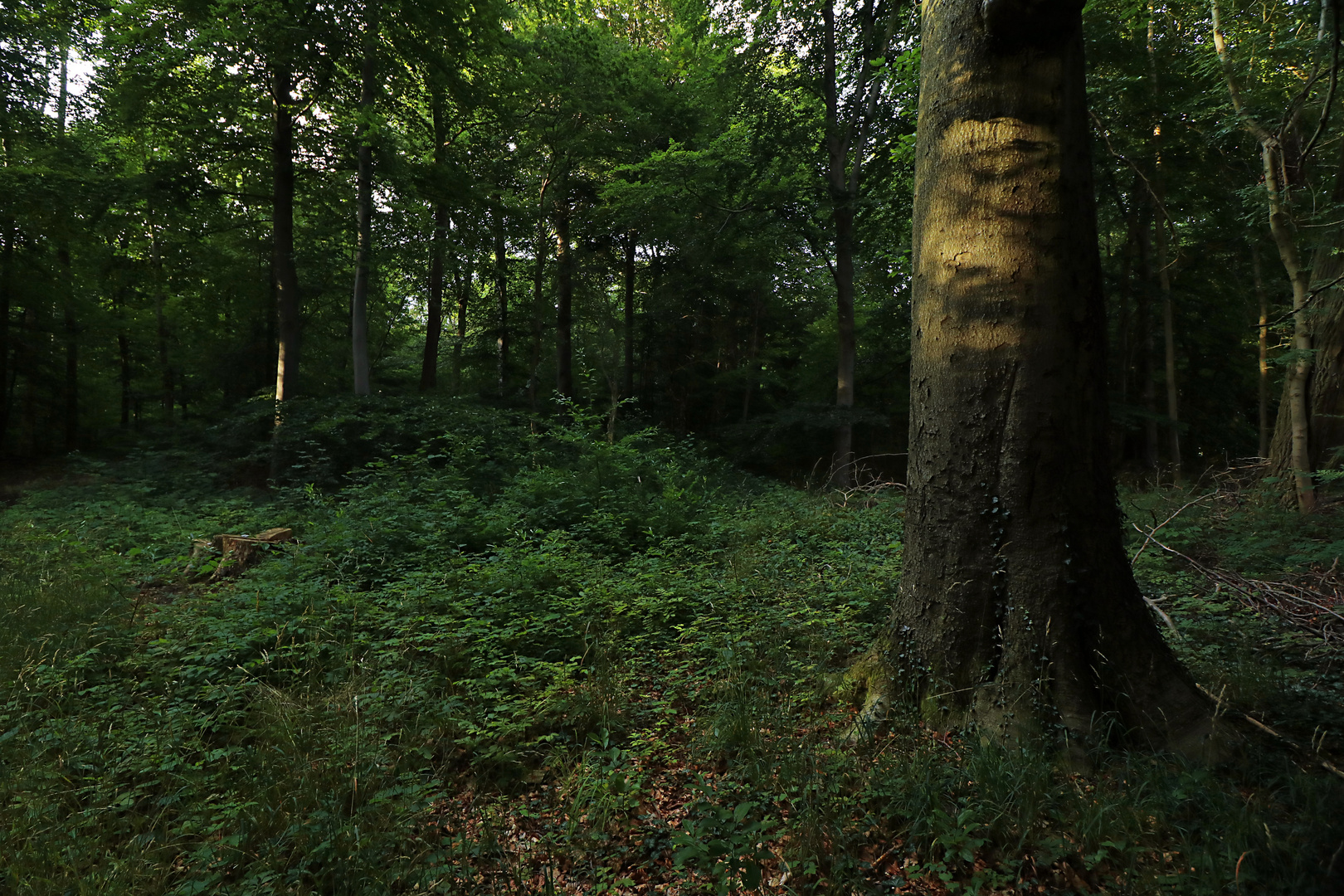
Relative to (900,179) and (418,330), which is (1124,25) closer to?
(900,179)

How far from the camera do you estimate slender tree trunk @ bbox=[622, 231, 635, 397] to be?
1808 cm

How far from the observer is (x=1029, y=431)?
2.59 meters

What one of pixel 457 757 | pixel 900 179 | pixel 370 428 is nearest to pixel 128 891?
pixel 457 757

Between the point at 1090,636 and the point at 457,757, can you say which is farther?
the point at 457,757

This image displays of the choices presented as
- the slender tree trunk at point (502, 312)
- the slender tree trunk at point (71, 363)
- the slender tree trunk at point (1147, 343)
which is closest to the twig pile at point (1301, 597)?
the slender tree trunk at point (1147, 343)

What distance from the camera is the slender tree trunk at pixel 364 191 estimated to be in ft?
34.8

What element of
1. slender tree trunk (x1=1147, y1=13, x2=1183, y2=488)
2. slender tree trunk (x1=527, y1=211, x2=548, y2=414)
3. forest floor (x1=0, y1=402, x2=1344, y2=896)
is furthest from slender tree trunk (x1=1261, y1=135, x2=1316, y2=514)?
slender tree trunk (x1=527, y1=211, x2=548, y2=414)

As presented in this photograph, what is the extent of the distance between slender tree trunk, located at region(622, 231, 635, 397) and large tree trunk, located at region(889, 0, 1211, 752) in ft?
50.4

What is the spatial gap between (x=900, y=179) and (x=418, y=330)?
23022mm

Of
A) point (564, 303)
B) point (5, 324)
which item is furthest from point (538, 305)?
point (5, 324)

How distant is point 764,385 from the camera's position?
19.3 m

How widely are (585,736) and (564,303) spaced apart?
14.9 metres

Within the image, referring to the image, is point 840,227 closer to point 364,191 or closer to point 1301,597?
point 364,191

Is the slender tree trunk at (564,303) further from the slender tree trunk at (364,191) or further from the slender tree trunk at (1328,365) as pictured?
the slender tree trunk at (1328,365)
